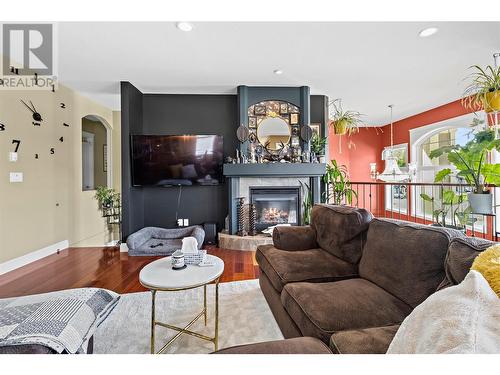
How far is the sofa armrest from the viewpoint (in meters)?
2.35

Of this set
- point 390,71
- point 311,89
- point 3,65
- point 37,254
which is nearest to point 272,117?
point 311,89

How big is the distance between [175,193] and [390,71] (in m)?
3.88

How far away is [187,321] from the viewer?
6.52 ft

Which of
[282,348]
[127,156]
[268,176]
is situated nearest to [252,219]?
[268,176]

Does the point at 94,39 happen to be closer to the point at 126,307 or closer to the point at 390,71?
the point at 126,307

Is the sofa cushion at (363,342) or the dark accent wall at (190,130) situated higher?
the dark accent wall at (190,130)

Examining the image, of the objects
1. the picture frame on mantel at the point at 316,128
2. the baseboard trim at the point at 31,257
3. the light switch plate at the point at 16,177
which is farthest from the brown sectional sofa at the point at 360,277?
the light switch plate at the point at 16,177

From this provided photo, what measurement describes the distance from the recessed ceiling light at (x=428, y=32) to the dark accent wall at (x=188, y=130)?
2.81 m

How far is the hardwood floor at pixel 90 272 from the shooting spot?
2.70 m

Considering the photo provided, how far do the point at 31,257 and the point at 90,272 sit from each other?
109 cm

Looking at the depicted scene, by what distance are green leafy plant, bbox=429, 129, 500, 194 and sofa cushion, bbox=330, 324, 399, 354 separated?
2.22 meters

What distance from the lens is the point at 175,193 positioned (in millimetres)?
4598

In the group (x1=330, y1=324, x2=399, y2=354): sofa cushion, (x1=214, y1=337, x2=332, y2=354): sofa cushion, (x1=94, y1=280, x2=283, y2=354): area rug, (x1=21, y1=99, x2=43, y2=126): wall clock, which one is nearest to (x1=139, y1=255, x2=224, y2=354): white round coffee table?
(x1=94, y1=280, x2=283, y2=354): area rug

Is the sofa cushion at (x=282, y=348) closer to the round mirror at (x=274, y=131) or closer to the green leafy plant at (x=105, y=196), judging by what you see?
the round mirror at (x=274, y=131)
